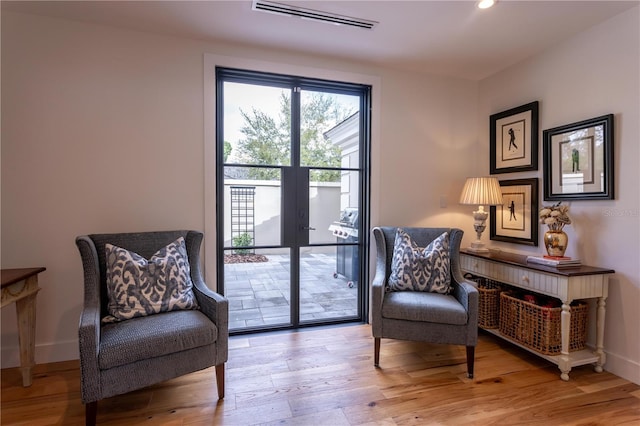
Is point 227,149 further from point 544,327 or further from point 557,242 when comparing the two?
point 544,327

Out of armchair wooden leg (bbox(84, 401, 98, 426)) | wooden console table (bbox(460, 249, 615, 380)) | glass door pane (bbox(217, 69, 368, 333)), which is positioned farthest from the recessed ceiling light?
armchair wooden leg (bbox(84, 401, 98, 426))

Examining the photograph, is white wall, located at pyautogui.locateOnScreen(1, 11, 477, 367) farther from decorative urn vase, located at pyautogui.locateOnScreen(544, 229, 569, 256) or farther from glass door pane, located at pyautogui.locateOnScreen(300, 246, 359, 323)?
decorative urn vase, located at pyautogui.locateOnScreen(544, 229, 569, 256)

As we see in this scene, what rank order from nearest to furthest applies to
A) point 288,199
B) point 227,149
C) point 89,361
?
1. point 89,361
2. point 227,149
3. point 288,199

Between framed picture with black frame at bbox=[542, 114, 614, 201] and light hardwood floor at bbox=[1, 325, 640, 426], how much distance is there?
129 centimetres

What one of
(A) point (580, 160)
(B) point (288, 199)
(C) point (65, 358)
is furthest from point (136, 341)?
(A) point (580, 160)

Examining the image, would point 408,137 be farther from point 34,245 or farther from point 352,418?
point 34,245

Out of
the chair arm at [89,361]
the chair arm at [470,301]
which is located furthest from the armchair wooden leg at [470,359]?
the chair arm at [89,361]

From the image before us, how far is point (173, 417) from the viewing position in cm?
177

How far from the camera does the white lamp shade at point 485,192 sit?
9.45ft

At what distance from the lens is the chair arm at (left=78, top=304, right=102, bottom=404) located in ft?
5.07

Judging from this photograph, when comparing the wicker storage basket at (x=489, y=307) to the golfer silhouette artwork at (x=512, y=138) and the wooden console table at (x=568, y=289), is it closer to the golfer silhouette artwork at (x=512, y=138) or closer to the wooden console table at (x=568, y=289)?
→ the wooden console table at (x=568, y=289)

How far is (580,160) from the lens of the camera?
245 centimetres

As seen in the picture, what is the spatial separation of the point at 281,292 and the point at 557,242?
2.26 metres

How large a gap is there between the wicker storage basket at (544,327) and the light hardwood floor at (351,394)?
0.17 meters
